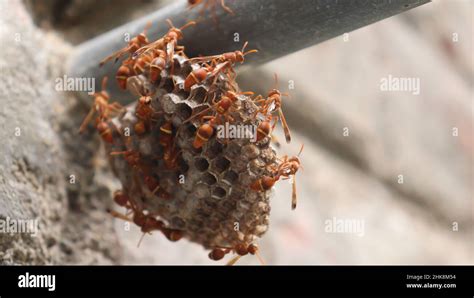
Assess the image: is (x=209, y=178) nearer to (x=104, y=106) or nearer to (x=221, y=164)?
(x=221, y=164)

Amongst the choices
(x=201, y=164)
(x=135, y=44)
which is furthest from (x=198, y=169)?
(x=135, y=44)

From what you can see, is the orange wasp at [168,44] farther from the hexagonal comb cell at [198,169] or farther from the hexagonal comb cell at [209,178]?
the hexagonal comb cell at [209,178]

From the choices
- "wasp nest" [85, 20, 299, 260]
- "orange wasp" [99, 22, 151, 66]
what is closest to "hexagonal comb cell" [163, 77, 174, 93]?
"wasp nest" [85, 20, 299, 260]

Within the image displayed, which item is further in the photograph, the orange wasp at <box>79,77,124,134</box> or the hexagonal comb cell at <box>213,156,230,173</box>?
the orange wasp at <box>79,77,124,134</box>

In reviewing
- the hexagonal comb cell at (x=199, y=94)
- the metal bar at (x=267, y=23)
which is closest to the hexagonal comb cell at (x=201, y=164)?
the hexagonal comb cell at (x=199, y=94)

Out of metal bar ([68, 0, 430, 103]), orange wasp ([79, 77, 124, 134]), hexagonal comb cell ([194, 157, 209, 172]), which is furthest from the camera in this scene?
orange wasp ([79, 77, 124, 134])

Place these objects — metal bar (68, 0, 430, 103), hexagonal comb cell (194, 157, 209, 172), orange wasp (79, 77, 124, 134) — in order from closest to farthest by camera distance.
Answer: metal bar (68, 0, 430, 103)
hexagonal comb cell (194, 157, 209, 172)
orange wasp (79, 77, 124, 134)

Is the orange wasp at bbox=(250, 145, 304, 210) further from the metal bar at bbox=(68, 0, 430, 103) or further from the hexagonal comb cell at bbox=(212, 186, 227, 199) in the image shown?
the metal bar at bbox=(68, 0, 430, 103)
